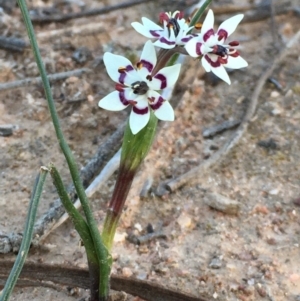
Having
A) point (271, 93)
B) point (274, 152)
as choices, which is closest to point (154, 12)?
point (271, 93)

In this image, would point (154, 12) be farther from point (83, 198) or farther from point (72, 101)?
point (83, 198)

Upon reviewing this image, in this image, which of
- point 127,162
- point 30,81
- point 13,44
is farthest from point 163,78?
point 13,44

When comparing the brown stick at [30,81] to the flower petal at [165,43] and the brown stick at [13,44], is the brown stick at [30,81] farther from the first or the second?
the flower petal at [165,43]

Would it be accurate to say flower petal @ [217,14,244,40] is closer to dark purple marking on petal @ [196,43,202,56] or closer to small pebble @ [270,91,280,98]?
dark purple marking on petal @ [196,43,202,56]

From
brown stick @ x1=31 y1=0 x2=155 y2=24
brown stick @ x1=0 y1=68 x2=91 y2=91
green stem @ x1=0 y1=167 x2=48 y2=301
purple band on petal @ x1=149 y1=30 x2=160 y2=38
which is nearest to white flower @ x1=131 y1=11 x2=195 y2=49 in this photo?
purple band on petal @ x1=149 y1=30 x2=160 y2=38

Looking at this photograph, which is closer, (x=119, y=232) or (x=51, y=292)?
(x=51, y=292)

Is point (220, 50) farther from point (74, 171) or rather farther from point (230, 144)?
point (230, 144)

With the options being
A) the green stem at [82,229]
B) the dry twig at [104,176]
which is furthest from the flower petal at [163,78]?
the dry twig at [104,176]
